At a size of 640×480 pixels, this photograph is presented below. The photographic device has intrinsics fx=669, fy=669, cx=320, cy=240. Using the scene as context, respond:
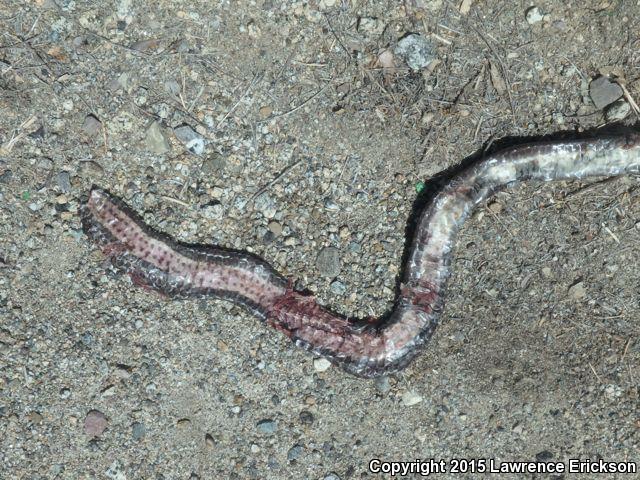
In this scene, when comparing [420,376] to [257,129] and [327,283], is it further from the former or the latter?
[257,129]

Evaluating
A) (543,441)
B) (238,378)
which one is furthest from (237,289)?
(543,441)

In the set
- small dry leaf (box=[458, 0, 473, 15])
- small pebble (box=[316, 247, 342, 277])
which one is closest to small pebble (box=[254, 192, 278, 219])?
small pebble (box=[316, 247, 342, 277])

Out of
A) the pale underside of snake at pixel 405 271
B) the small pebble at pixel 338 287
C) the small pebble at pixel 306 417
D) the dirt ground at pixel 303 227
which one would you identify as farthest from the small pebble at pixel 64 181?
the small pebble at pixel 306 417

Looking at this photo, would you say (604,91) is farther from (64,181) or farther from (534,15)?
(64,181)

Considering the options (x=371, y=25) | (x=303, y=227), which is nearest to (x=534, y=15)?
(x=371, y=25)

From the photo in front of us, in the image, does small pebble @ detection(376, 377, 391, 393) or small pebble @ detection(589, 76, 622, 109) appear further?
small pebble @ detection(589, 76, 622, 109)

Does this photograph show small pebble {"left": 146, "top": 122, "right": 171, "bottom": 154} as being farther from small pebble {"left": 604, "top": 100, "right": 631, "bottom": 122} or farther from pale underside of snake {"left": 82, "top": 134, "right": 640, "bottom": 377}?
small pebble {"left": 604, "top": 100, "right": 631, "bottom": 122}

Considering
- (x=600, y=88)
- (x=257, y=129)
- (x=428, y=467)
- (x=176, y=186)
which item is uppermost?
(x=600, y=88)
